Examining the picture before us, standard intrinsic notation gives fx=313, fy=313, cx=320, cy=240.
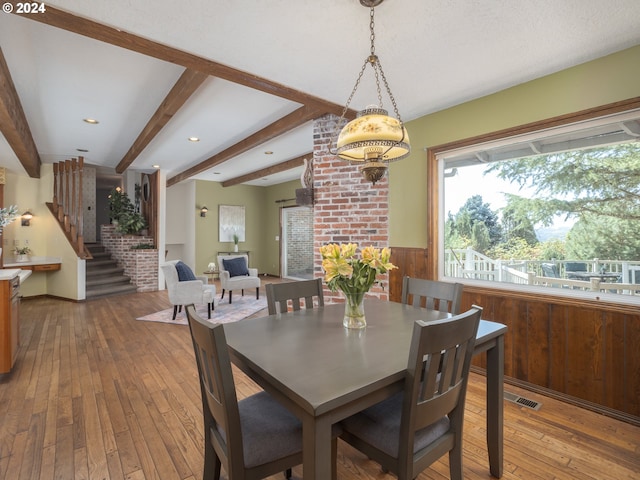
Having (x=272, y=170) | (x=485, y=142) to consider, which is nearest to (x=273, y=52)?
(x=485, y=142)

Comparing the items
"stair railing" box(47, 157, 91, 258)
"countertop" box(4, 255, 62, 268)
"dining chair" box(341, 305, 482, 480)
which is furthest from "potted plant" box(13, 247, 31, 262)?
"dining chair" box(341, 305, 482, 480)

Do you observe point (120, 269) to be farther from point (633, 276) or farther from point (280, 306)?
point (633, 276)

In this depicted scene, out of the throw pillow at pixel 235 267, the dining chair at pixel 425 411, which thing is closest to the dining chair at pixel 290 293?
the dining chair at pixel 425 411

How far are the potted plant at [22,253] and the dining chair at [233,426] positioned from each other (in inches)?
263

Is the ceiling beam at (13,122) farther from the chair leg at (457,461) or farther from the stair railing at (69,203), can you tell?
the chair leg at (457,461)

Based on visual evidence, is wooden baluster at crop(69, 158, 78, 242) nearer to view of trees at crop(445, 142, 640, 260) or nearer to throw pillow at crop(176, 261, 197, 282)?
throw pillow at crop(176, 261, 197, 282)

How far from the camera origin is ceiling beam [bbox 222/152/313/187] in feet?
19.4

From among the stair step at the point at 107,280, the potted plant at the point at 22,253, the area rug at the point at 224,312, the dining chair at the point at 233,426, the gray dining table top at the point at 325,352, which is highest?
the potted plant at the point at 22,253

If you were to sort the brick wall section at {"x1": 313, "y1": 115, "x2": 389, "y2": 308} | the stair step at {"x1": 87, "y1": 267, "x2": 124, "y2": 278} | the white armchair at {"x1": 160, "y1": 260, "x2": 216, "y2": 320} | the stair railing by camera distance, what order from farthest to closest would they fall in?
the stair step at {"x1": 87, "y1": 267, "x2": 124, "y2": 278}
the stair railing
the white armchair at {"x1": 160, "y1": 260, "x2": 216, "y2": 320}
the brick wall section at {"x1": 313, "y1": 115, "x2": 389, "y2": 308}

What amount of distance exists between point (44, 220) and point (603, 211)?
28.0 feet

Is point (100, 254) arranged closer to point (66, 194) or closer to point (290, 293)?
point (66, 194)

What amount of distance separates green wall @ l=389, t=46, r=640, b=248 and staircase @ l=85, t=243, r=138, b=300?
576 cm

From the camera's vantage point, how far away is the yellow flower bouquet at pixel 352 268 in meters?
1.52

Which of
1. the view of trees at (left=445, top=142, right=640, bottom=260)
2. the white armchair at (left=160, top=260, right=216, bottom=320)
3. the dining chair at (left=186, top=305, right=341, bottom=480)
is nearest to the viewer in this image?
the dining chair at (left=186, top=305, right=341, bottom=480)
